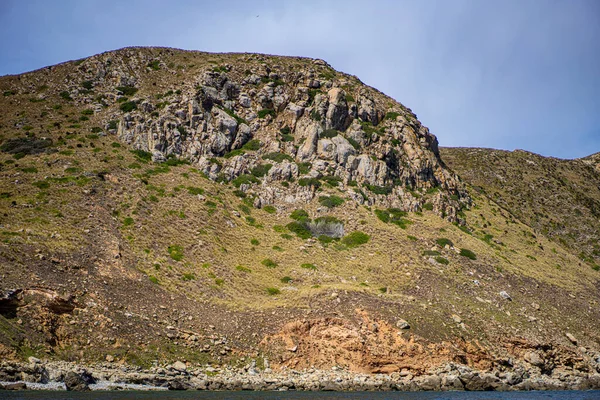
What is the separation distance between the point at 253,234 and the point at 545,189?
78311 mm

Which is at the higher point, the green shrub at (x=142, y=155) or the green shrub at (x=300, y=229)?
the green shrub at (x=142, y=155)

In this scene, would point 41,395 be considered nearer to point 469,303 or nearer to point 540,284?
point 469,303

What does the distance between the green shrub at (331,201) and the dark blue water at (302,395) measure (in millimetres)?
32199

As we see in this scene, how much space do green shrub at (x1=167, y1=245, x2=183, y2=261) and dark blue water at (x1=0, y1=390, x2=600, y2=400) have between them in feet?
62.6

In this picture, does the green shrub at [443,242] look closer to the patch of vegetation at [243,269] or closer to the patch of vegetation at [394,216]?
the patch of vegetation at [394,216]

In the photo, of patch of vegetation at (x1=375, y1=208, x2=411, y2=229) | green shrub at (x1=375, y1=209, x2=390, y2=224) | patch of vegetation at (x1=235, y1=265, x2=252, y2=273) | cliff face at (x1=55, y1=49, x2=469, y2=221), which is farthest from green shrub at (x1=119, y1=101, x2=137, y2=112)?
patch of vegetation at (x1=375, y1=208, x2=411, y2=229)

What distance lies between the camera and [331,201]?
64062mm

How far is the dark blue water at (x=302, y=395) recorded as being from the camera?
25500 millimetres

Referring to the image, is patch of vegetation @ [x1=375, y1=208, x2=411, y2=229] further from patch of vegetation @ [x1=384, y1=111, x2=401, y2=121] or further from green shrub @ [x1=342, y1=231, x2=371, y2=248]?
patch of vegetation @ [x1=384, y1=111, x2=401, y2=121]

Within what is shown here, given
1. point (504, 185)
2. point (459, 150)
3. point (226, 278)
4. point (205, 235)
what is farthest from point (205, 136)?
point (459, 150)

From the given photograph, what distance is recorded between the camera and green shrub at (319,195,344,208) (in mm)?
63750

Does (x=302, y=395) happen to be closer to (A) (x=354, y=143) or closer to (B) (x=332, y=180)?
(B) (x=332, y=180)

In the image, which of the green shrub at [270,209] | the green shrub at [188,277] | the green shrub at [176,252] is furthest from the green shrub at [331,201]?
the green shrub at [188,277]

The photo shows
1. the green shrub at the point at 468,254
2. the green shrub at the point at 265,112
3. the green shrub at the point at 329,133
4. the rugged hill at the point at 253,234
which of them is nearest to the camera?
the rugged hill at the point at 253,234
